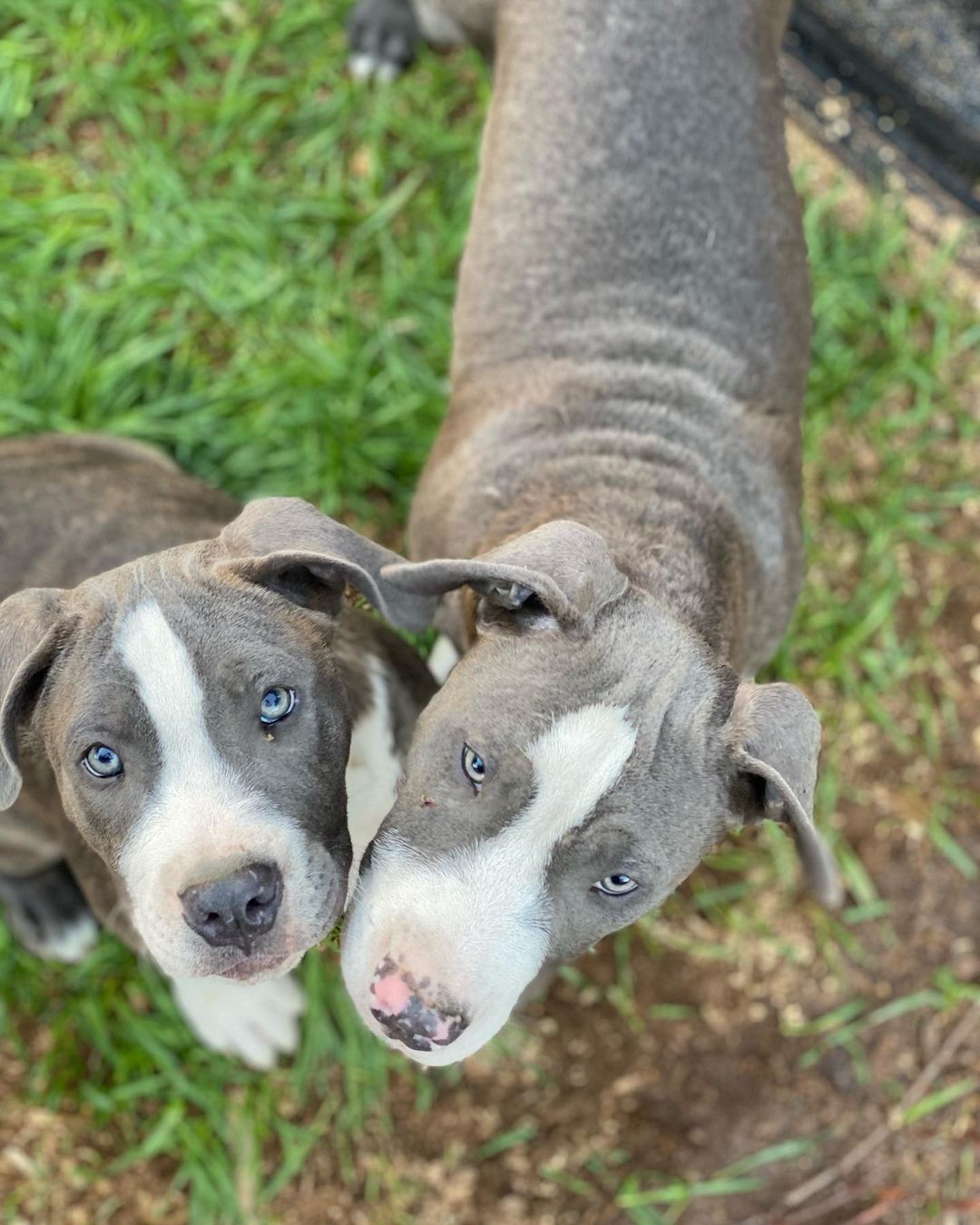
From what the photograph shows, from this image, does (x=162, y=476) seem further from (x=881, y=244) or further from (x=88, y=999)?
(x=881, y=244)

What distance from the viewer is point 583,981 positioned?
5902 millimetres

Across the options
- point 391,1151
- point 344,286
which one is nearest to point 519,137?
point 344,286

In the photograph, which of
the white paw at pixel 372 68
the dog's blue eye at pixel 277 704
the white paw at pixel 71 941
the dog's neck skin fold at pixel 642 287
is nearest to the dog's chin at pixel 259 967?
the dog's blue eye at pixel 277 704

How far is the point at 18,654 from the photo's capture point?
11.9 ft

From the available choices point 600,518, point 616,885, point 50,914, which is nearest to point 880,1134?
point 616,885

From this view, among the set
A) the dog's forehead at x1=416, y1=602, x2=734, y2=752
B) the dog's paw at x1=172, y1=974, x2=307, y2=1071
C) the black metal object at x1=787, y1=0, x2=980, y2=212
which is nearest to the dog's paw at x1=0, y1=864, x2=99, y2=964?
the dog's paw at x1=172, y1=974, x2=307, y2=1071

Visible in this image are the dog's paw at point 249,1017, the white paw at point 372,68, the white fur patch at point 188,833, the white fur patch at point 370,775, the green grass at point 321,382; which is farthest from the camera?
the white paw at point 372,68

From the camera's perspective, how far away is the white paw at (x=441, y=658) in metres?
5.16

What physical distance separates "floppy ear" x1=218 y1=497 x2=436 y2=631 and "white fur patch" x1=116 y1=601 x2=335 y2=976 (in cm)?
36

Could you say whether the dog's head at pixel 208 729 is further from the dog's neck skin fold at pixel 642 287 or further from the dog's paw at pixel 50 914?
the dog's paw at pixel 50 914

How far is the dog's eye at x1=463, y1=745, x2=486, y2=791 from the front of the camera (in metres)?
3.49

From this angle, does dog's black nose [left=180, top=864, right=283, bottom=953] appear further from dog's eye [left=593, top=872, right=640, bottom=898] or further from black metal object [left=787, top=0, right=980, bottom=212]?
black metal object [left=787, top=0, right=980, bottom=212]

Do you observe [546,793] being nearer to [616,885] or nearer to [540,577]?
[616,885]

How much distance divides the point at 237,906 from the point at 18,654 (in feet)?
3.13
